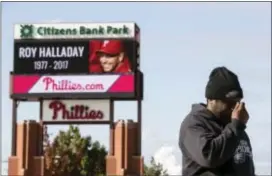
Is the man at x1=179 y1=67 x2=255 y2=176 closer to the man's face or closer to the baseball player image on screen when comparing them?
the baseball player image on screen

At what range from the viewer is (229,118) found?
4762 mm

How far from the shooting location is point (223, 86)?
470cm

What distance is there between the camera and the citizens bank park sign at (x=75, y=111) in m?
46.4

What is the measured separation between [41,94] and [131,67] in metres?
5.45

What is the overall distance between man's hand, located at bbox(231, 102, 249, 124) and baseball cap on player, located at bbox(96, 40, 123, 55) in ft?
138

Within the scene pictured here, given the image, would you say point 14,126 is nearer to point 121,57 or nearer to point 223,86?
point 121,57

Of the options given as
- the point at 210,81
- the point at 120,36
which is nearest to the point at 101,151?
the point at 120,36

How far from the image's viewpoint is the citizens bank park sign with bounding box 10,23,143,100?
153 feet

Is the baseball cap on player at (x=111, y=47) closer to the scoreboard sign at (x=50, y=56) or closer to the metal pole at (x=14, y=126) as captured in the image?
the scoreboard sign at (x=50, y=56)

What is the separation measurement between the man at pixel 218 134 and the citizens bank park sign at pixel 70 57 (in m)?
41.4

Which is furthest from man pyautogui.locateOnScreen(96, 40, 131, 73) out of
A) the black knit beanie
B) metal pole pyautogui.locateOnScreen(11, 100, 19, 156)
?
the black knit beanie

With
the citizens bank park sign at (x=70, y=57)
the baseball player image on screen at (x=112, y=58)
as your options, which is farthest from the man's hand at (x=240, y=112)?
the citizens bank park sign at (x=70, y=57)

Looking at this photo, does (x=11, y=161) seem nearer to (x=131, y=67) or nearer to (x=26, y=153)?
(x=26, y=153)

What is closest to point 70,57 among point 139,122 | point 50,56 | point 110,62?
point 50,56
